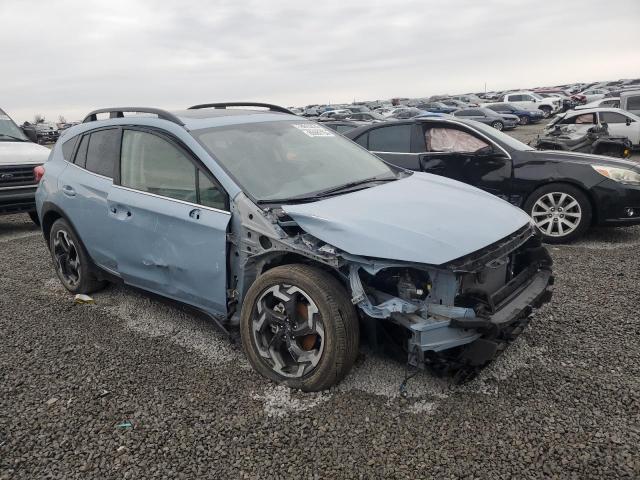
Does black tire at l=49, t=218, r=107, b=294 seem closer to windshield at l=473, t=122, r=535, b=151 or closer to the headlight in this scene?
windshield at l=473, t=122, r=535, b=151

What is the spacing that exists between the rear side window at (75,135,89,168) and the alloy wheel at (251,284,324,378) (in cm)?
249

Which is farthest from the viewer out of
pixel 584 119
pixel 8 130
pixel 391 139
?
pixel 584 119

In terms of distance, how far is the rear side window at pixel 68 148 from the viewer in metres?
4.70

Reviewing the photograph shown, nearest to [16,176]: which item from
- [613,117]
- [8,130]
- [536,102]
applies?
[8,130]

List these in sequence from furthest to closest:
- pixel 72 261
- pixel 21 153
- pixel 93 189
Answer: pixel 21 153, pixel 72 261, pixel 93 189

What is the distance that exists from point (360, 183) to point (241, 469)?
2060mm

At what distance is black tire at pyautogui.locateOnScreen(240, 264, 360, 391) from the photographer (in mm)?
2783

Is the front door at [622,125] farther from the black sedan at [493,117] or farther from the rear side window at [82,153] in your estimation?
the rear side window at [82,153]

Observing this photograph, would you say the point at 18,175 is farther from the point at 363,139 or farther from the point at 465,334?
the point at 465,334

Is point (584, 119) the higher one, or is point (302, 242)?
point (584, 119)

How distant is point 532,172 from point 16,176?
736cm

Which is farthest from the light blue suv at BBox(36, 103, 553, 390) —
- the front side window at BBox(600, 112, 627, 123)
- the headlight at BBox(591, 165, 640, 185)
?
the front side window at BBox(600, 112, 627, 123)

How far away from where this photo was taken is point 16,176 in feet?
24.9

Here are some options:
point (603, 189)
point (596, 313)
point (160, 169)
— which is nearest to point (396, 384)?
point (596, 313)
